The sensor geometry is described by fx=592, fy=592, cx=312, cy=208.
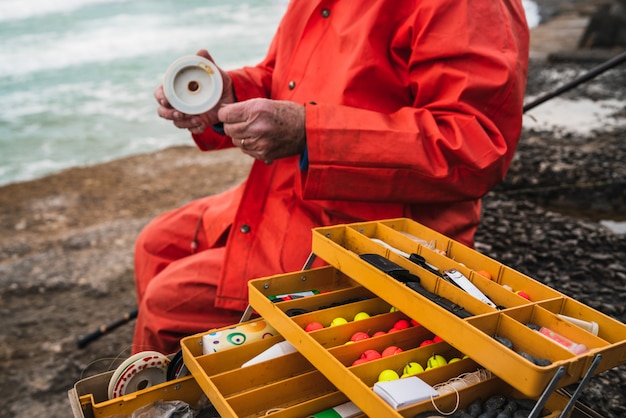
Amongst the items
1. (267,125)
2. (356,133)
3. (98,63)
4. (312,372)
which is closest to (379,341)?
(312,372)

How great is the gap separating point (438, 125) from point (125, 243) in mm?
4093

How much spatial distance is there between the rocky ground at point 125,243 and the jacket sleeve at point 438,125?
990mm

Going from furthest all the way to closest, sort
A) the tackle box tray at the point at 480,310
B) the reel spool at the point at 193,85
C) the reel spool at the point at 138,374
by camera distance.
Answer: the reel spool at the point at 193,85
the reel spool at the point at 138,374
the tackle box tray at the point at 480,310

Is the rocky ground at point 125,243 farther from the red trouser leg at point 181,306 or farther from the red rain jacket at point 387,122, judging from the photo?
the red rain jacket at point 387,122

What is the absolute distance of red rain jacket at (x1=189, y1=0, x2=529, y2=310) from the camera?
6.14 feet

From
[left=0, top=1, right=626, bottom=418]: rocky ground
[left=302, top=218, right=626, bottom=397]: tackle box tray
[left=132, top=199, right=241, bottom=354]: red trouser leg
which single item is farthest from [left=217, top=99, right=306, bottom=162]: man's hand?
[left=0, top=1, right=626, bottom=418]: rocky ground

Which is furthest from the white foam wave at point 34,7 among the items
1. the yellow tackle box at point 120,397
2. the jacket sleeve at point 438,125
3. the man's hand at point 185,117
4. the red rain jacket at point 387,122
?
the yellow tackle box at point 120,397

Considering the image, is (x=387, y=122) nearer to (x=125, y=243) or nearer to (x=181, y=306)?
(x=181, y=306)

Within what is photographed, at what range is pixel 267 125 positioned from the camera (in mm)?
1919

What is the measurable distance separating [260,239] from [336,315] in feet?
2.26

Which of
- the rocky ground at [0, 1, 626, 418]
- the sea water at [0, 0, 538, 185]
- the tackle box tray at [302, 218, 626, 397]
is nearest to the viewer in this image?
the tackle box tray at [302, 218, 626, 397]

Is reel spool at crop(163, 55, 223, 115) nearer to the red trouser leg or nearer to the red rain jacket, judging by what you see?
the red rain jacket

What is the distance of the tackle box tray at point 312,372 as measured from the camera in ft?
4.23

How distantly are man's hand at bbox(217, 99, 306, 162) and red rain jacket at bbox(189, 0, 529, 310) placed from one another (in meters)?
0.08
